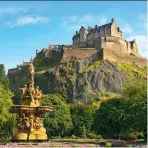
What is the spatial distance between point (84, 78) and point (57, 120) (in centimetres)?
3957

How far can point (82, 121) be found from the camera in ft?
242

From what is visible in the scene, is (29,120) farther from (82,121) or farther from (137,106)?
(82,121)

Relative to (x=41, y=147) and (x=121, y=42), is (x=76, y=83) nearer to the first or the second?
(x=121, y=42)

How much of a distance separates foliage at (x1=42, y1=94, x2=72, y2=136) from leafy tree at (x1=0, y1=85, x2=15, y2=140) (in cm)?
1639

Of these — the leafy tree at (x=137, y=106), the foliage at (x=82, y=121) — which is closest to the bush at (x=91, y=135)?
the foliage at (x=82, y=121)

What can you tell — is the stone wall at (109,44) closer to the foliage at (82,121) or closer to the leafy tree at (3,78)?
the foliage at (82,121)

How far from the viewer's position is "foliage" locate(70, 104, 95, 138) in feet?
238

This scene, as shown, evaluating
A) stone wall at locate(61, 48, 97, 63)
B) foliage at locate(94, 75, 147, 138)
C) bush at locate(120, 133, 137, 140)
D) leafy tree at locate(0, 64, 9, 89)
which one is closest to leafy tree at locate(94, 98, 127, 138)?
foliage at locate(94, 75, 147, 138)

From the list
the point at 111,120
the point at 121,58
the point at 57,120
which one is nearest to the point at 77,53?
the point at 121,58

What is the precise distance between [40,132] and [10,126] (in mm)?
16868

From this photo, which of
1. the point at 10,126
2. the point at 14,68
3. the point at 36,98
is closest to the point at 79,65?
the point at 14,68

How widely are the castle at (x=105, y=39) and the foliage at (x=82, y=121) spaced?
49701 millimetres

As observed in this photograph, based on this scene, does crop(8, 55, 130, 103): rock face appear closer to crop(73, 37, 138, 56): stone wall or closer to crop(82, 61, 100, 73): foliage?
crop(82, 61, 100, 73): foliage

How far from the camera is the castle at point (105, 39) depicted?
413 feet
